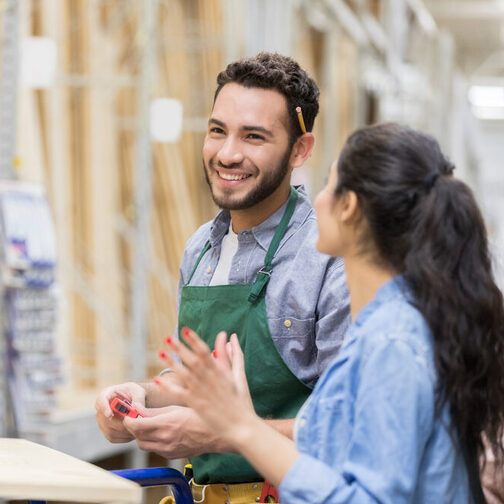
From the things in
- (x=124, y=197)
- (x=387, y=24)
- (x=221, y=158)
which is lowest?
(x=124, y=197)

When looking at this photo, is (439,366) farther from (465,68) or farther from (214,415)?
(465,68)

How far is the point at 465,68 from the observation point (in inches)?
867

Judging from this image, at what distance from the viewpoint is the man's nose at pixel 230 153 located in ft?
7.33

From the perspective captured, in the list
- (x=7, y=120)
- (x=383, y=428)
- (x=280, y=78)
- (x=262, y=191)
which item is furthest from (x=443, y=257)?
(x=7, y=120)

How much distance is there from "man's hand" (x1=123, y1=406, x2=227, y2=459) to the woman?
0.26 metres

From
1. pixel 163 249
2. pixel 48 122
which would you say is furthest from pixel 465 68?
pixel 48 122

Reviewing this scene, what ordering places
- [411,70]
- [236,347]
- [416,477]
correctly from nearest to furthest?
[416,477] → [236,347] → [411,70]

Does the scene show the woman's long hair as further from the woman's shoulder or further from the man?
the man

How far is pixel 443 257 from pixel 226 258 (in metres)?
0.89

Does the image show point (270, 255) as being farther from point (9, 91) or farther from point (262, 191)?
point (9, 91)

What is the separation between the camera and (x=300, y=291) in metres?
2.19

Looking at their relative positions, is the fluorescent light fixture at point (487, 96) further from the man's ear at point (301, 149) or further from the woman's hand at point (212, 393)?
the woman's hand at point (212, 393)

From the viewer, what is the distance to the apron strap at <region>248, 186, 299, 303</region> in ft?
7.29

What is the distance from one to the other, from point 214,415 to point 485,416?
480mm
